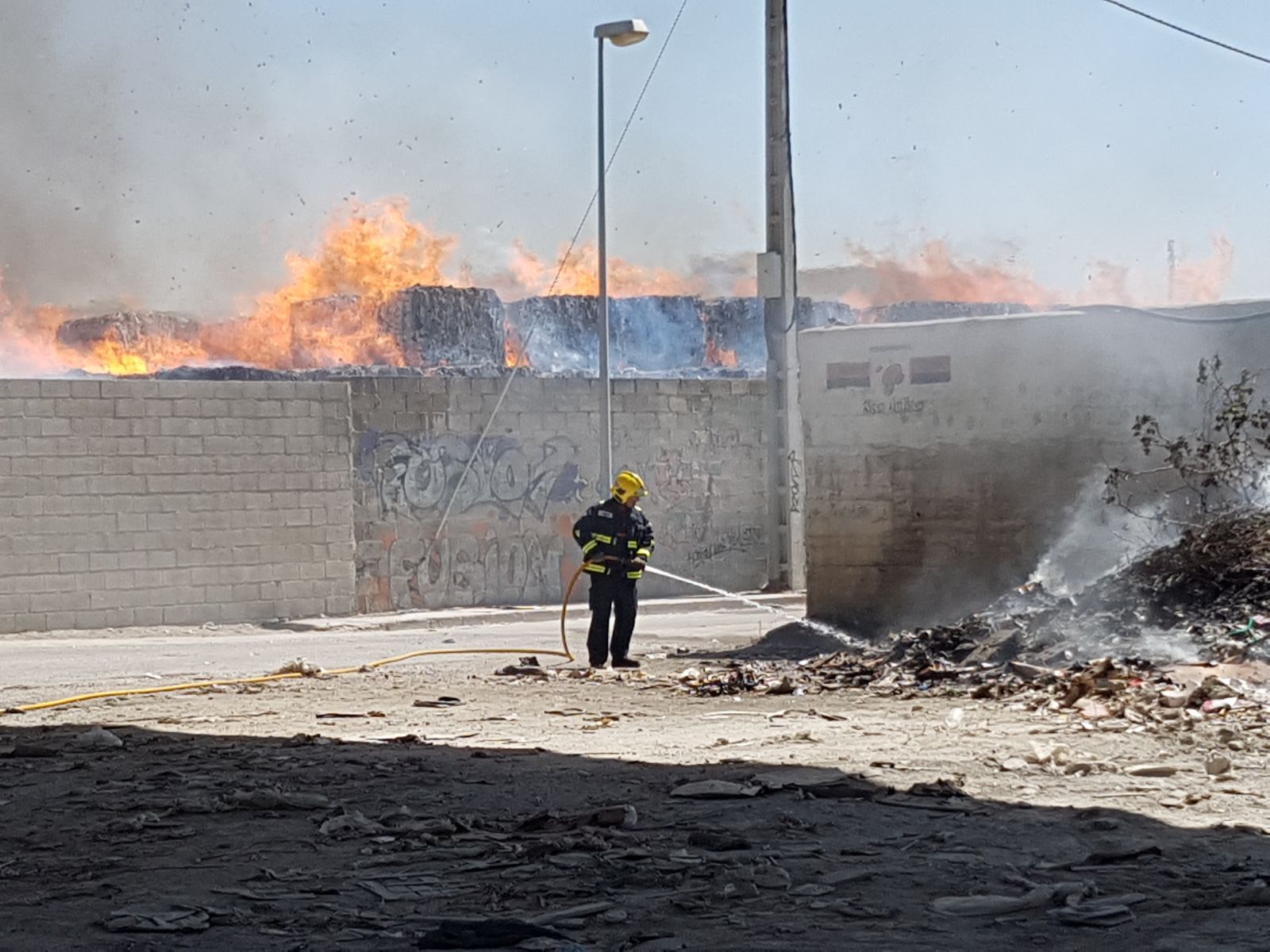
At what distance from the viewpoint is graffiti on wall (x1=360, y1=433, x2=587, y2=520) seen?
22406 millimetres

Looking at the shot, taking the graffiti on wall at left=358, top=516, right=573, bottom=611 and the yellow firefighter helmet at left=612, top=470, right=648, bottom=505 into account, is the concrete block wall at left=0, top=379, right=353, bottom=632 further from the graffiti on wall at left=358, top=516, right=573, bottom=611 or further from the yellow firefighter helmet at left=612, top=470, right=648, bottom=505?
the yellow firefighter helmet at left=612, top=470, right=648, bottom=505

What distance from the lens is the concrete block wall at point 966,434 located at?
15.6m

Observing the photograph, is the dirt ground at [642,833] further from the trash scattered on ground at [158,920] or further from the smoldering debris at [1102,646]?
the smoldering debris at [1102,646]

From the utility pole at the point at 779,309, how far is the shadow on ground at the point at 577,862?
44.9 ft

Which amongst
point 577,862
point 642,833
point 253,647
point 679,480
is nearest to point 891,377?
point 253,647

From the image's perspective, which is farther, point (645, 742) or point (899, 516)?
point (899, 516)

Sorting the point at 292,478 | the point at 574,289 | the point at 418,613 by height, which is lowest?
the point at 418,613

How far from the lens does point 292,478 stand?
21500mm

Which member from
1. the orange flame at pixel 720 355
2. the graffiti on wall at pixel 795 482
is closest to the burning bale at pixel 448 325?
the orange flame at pixel 720 355

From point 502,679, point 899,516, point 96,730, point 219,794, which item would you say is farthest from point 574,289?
point 219,794

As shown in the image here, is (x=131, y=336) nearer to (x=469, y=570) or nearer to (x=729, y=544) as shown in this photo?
(x=469, y=570)

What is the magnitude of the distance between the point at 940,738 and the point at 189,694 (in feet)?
20.7

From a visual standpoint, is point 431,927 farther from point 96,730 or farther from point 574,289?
point 574,289

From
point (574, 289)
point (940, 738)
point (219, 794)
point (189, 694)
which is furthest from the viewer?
point (574, 289)
